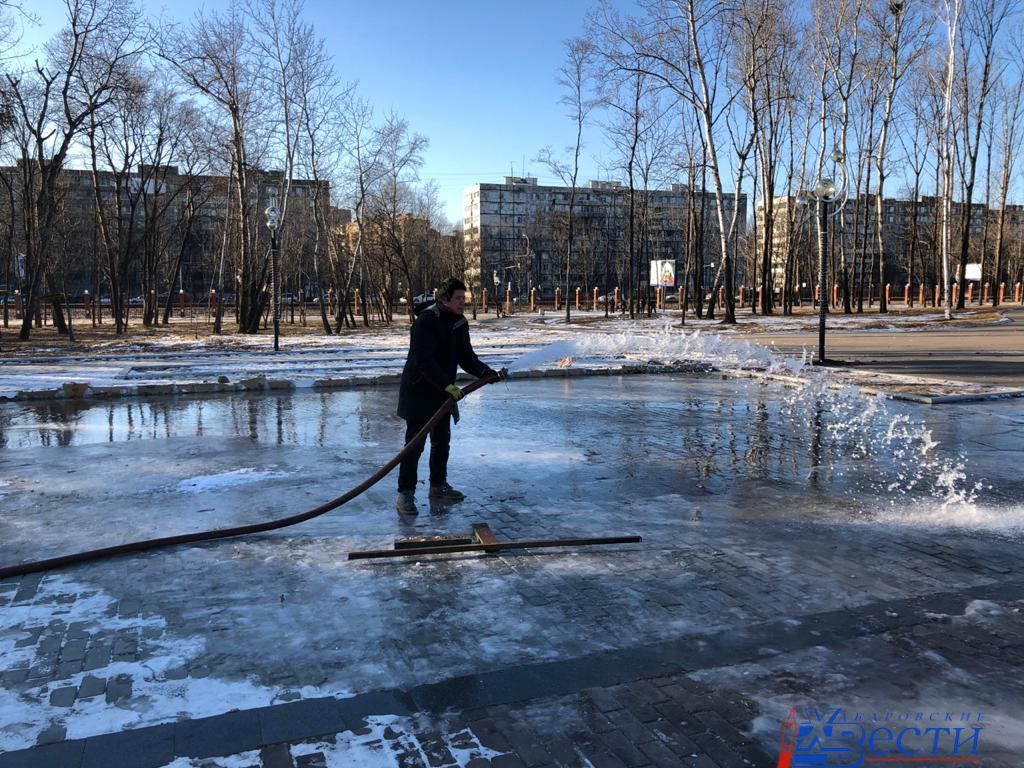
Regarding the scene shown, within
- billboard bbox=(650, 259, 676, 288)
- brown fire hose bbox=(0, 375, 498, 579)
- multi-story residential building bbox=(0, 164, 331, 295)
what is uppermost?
multi-story residential building bbox=(0, 164, 331, 295)

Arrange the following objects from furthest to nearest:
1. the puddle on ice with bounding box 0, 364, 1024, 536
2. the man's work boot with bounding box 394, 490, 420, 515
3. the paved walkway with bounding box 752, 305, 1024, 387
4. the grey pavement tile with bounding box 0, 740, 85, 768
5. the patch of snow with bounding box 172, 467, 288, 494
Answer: the paved walkway with bounding box 752, 305, 1024, 387 → the patch of snow with bounding box 172, 467, 288, 494 → the puddle on ice with bounding box 0, 364, 1024, 536 → the man's work boot with bounding box 394, 490, 420, 515 → the grey pavement tile with bounding box 0, 740, 85, 768

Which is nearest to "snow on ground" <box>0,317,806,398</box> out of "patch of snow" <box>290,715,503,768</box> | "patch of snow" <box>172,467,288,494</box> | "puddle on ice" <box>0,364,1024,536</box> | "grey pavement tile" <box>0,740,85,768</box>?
"puddle on ice" <box>0,364,1024,536</box>

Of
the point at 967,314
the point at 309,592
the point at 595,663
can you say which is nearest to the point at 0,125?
the point at 309,592

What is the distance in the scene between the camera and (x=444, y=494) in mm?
6535

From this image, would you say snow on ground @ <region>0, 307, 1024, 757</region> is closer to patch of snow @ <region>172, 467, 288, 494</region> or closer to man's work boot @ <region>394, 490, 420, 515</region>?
patch of snow @ <region>172, 467, 288, 494</region>

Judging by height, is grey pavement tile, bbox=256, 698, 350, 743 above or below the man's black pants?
below

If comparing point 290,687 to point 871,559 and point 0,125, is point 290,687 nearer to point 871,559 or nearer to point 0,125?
point 871,559

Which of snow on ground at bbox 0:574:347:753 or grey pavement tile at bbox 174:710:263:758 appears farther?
snow on ground at bbox 0:574:347:753

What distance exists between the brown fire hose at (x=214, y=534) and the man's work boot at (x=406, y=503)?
1.01 ft

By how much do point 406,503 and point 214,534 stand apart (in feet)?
4.79

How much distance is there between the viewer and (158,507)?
6383 millimetres

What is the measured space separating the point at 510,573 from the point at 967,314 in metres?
40.4

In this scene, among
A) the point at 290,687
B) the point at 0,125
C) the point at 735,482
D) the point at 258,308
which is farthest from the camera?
the point at 258,308

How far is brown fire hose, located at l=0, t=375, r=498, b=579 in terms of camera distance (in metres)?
4.93
